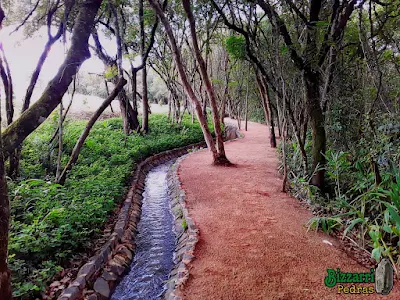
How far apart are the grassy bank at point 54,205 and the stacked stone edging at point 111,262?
0.29 metres

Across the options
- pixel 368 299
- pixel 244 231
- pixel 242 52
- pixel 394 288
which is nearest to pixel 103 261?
pixel 244 231

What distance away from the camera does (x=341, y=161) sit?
5.63 meters

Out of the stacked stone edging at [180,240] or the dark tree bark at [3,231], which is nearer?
the dark tree bark at [3,231]

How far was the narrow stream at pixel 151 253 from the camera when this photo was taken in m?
3.93

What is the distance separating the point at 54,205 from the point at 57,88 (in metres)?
1.97

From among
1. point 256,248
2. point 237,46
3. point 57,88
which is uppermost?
point 237,46

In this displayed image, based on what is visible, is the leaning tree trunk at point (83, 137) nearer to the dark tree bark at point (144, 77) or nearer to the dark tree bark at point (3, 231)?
the dark tree bark at point (3, 231)

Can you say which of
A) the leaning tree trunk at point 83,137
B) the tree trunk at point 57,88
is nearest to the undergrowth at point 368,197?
the tree trunk at point 57,88

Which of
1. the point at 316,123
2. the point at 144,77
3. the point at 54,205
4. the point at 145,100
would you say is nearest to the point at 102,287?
the point at 54,205

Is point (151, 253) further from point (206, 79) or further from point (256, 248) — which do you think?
point (206, 79)

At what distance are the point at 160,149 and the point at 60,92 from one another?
802cm

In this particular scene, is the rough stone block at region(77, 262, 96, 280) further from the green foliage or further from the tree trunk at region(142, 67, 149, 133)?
the tree trunk at region(142, 67, 149, 133)

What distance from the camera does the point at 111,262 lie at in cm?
435

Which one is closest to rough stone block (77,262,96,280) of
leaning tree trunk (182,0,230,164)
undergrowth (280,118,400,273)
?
undergrowth (280,118,400,273)
